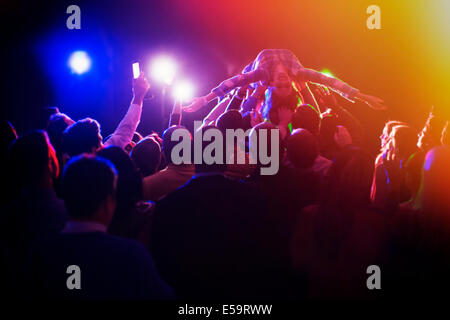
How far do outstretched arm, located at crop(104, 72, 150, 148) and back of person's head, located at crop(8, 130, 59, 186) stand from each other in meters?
0.72

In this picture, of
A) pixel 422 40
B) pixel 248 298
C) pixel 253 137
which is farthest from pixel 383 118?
pixel 248 298

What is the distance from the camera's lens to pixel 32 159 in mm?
1909

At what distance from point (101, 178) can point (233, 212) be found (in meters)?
0.67

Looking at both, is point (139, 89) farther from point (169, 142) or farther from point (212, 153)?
point (212, 153)

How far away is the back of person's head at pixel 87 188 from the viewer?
1.46 metres

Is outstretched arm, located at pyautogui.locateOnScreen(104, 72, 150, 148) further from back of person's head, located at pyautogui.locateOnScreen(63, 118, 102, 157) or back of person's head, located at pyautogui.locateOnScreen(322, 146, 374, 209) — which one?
back of person's head, located at pyautogui.locateOnScreen(322, 146, 374, 209)

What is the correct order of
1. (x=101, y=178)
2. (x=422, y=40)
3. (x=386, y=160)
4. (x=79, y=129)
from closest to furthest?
(x=101, y=178) → (x=79, y=129) → (x=386, y=160) → (x=422, y=40)

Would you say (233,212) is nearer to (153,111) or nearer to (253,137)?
(253,137)

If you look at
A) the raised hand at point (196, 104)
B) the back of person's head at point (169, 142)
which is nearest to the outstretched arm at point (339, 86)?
the raised hand at point (196, 104)

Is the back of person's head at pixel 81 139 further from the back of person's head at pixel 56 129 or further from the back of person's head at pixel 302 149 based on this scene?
the back of person's head at pixel 302 149

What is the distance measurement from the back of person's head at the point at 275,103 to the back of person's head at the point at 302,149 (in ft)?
4.66

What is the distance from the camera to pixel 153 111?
7.44m

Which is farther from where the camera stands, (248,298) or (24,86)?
(24,86)
